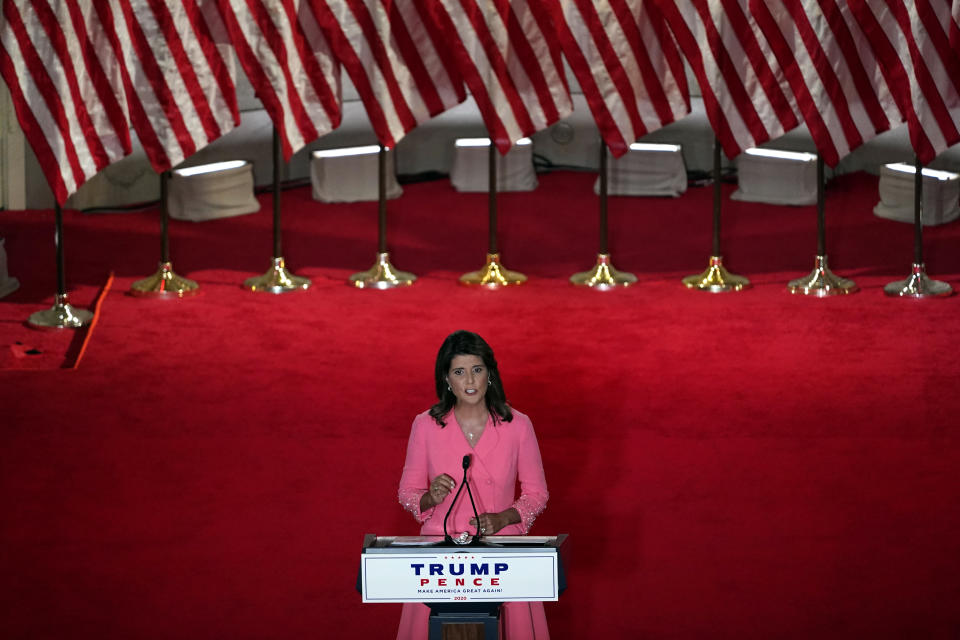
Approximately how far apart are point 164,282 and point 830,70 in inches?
175

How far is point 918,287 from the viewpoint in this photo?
32.3 feet

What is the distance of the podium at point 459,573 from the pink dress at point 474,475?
0.56 metres

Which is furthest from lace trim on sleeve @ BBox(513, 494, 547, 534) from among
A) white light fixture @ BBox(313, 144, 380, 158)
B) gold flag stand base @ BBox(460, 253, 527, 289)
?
white light fixture @ BBox(313, 144, 380, 158)

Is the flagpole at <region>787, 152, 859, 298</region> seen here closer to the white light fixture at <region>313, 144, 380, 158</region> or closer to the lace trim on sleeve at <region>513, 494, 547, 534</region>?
the white light fixture at <region>313, 144, 380, 158</region>

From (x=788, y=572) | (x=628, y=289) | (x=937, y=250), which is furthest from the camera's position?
(x=937, y=250)

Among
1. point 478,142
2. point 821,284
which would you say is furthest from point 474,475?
point 478,142

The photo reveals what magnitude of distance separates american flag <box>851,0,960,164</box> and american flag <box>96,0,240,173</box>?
3.96 metres

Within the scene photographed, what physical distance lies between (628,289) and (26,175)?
17.2 ft

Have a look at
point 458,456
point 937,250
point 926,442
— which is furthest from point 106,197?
point 458,456

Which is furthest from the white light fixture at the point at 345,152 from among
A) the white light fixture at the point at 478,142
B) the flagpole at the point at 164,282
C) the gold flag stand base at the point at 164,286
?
the gold flag stand base at the point at 164,286

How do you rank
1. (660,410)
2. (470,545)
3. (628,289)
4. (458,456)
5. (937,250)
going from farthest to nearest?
1. (937,250)
2. (628,289)
3. (660,410)
4. (458,456)
5. (470,545)

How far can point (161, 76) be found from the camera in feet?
30.9

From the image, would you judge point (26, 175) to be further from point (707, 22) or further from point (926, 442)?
point (926, 442)

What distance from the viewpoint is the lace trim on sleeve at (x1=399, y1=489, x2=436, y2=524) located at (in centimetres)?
434
